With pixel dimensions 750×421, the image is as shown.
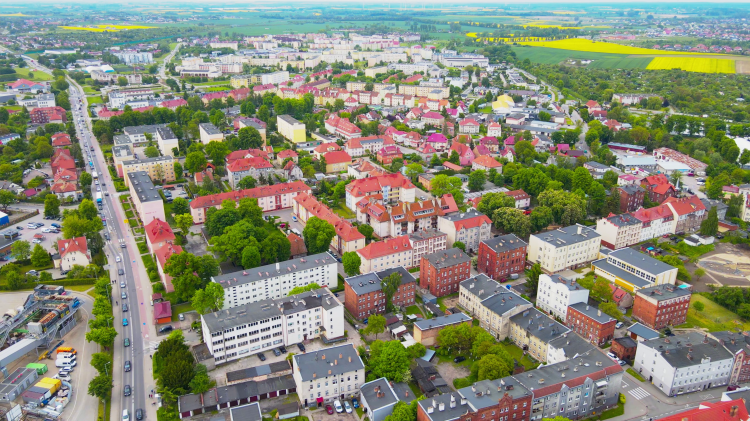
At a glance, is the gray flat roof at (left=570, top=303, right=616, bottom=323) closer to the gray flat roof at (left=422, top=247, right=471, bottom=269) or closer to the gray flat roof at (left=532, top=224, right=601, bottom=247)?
the gray flat roof at (left=532, top=224, right=601, bottom=247)

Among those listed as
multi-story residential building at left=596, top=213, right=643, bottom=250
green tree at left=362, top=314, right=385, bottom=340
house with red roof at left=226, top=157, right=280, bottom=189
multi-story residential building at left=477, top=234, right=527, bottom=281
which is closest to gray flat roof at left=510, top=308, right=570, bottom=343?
multi-story residential building at left=477, top=234, right=527, bottom=281

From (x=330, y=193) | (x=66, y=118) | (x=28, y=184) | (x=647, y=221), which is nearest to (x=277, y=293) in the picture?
(x=330, y=193)

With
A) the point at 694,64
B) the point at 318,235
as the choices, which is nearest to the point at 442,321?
the point at 318,235

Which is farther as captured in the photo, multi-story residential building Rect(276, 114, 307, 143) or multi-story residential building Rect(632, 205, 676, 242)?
multi-story residential building Rect(276, 114, 307, 143)

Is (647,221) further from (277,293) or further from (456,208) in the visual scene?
(277,293)

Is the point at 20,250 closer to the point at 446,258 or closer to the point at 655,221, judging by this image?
the point at 446,258

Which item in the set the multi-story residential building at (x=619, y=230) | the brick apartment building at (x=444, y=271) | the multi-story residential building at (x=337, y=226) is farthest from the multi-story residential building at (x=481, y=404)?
the multi-story residential building at (x=619, y=230)
